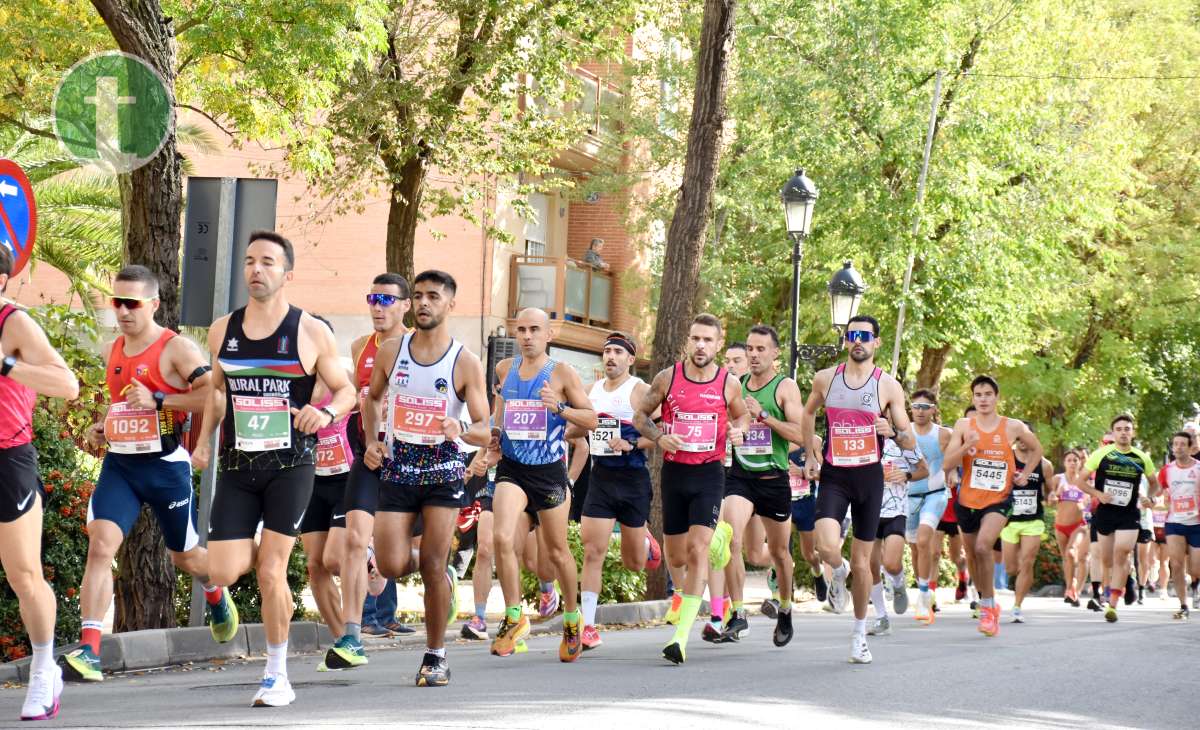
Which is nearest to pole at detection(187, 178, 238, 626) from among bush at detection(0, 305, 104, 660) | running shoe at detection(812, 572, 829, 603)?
bush at detection(0, 305, 104, 660)

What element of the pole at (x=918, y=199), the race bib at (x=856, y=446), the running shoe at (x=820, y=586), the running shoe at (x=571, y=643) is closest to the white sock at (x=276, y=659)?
the running shoe at (x=571, y=643)

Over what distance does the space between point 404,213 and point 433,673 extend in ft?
40.6

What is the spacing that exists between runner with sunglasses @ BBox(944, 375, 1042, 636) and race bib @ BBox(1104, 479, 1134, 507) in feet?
10.4

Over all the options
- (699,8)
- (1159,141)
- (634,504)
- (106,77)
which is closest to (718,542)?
(634,504)

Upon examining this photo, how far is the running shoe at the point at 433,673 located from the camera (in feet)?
29.3

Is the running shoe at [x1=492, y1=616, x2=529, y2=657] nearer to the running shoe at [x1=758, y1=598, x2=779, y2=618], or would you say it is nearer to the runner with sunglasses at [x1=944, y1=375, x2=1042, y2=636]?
the runner with sunglasses at [x1=944, y1=375, x2=1042, y2=636]

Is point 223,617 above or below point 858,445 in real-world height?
below

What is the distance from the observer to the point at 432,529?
8891 millimetres

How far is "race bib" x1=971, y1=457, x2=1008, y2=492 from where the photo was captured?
15516mm

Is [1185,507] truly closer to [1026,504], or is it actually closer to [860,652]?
[1026,504]

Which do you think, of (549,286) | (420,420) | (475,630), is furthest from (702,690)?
(549,286)

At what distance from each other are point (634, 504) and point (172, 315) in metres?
3.62

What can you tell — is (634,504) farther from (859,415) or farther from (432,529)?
(432,529)

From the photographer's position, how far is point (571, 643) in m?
10.8
